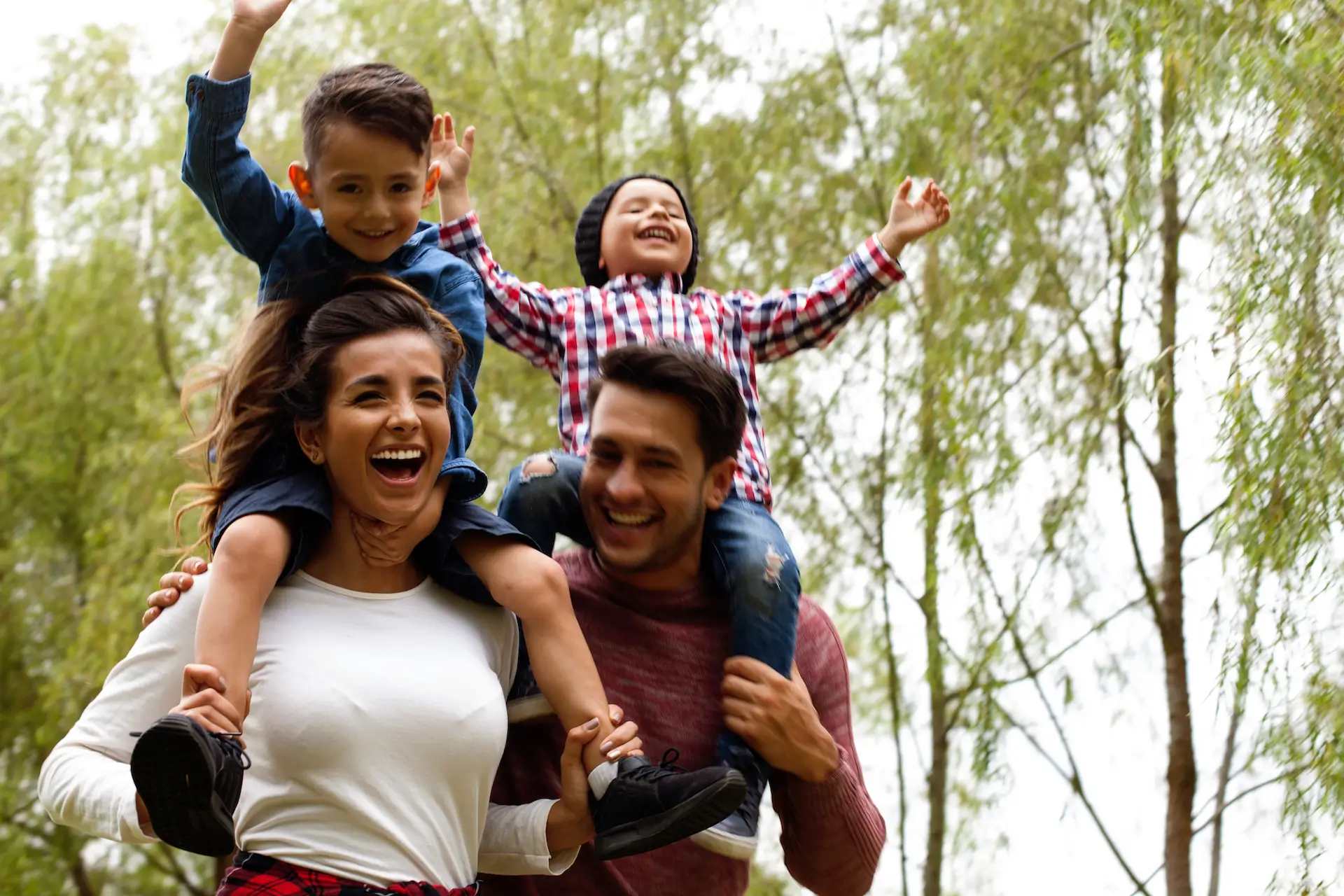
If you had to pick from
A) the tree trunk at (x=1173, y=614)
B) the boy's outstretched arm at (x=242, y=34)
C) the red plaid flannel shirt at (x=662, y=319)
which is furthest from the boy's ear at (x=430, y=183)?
the tree trunk at (x=1173, y=614)

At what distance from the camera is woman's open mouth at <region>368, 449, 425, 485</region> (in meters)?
1.87

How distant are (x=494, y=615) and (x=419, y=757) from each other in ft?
0.98

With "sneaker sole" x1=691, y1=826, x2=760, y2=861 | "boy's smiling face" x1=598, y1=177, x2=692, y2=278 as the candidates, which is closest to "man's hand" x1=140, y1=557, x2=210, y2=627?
"sneaker sole" x1=691, y1=826, x2=760, y2=861

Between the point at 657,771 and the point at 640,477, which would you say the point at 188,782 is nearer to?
the point at 657,771

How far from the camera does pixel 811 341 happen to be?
A: 2703 mm

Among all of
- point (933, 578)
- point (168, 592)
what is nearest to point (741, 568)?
point (168, 592)

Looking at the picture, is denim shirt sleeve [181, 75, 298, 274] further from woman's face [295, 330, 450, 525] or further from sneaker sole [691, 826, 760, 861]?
sneaker sole [691, 826, 760, 861]

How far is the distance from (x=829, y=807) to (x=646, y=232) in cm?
105

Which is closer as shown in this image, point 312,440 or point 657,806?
point 657,806

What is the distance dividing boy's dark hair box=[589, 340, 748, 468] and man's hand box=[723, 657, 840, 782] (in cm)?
32

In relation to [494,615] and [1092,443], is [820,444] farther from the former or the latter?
[494,615]

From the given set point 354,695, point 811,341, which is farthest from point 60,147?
point 354,695

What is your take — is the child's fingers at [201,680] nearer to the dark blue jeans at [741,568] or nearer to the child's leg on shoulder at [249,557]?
the child's leg on shoulder at [249,557]

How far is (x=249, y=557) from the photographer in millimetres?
1803
